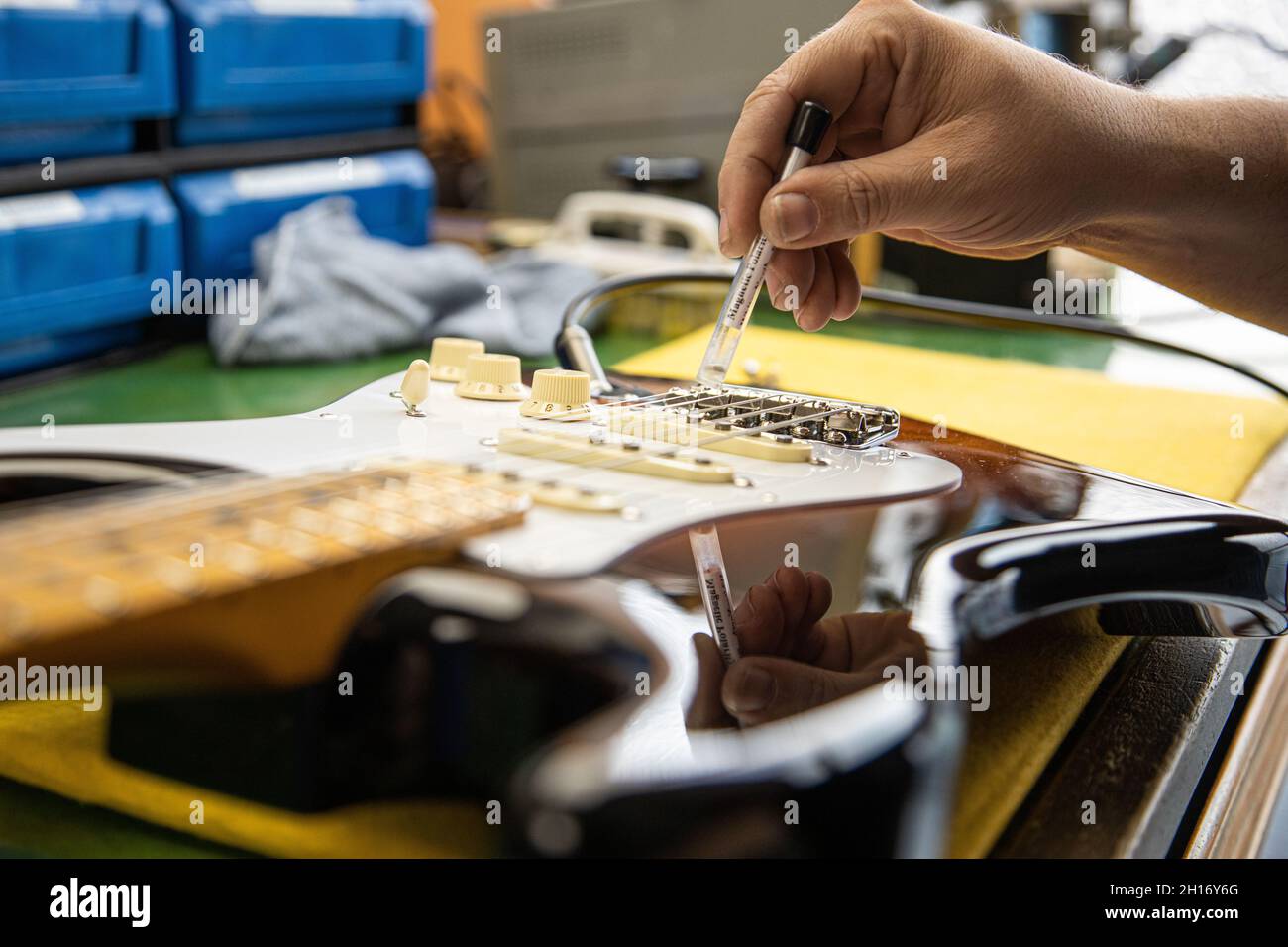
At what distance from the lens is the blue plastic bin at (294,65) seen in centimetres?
135

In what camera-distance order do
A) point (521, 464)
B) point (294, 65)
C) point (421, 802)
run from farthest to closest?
1. point (294, 65)
2. point (521, 464)
3. point (421, 802)

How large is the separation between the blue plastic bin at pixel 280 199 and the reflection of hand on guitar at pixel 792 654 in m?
1.17

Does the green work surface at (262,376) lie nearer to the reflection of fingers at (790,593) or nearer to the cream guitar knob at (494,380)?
the cream guitar knob at (494,380)

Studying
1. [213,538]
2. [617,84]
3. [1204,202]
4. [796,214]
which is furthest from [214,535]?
[617,84]

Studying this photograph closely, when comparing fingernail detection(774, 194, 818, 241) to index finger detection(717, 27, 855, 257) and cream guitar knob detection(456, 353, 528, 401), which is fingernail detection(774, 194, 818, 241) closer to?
index finger detection(717, 27, 855, 257)

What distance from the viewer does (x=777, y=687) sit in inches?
13.2

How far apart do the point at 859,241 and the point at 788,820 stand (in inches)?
57.7

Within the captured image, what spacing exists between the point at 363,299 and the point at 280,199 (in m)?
0.22

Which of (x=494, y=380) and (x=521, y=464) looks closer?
(x=521, y=464)

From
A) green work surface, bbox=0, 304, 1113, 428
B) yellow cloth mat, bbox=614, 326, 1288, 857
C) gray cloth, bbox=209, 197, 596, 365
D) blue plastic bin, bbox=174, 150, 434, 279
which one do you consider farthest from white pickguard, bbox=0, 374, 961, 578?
blue plastic bin, bbox=174, 150, 434, 279

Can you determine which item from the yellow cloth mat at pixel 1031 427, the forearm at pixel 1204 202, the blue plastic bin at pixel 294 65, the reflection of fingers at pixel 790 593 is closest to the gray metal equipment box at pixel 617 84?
the blue plastic bin at pixel 294 65

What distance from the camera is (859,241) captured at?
167 cm

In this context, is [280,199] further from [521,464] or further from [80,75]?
[521,464]

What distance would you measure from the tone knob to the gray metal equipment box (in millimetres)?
1030
